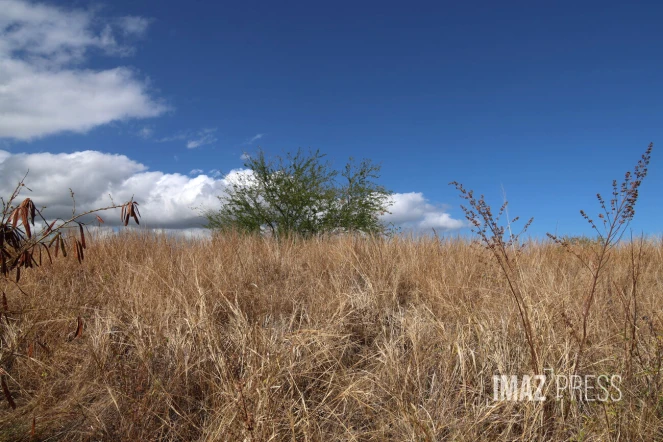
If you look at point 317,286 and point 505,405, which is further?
point 317,286

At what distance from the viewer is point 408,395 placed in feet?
8.98

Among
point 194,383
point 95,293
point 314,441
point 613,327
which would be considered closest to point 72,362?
point 194,383

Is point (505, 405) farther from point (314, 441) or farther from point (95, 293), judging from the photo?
point (95, 293)

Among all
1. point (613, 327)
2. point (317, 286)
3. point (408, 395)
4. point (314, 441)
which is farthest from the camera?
point (317, 286)

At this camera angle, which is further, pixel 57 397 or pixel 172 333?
pixel 172 333

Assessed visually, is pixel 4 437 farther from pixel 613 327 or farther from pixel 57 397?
pixel 613 327

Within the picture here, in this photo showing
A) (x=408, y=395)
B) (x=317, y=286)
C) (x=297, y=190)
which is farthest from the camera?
(x=297, y=190)

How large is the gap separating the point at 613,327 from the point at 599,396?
1.39m

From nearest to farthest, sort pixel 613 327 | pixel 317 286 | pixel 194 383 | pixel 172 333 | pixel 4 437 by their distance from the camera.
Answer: pixel 4 437
pixel 194 383
pixel 172 333
pixel 613 327
pixel 317 286

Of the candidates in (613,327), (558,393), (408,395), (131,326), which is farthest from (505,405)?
(131,326)

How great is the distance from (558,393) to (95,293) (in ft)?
17.0

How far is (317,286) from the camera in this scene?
16.4 feet

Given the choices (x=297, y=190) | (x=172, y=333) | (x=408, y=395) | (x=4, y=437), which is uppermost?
(x=297, y=190)

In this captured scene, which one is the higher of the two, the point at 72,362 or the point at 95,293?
the point at 95,293
